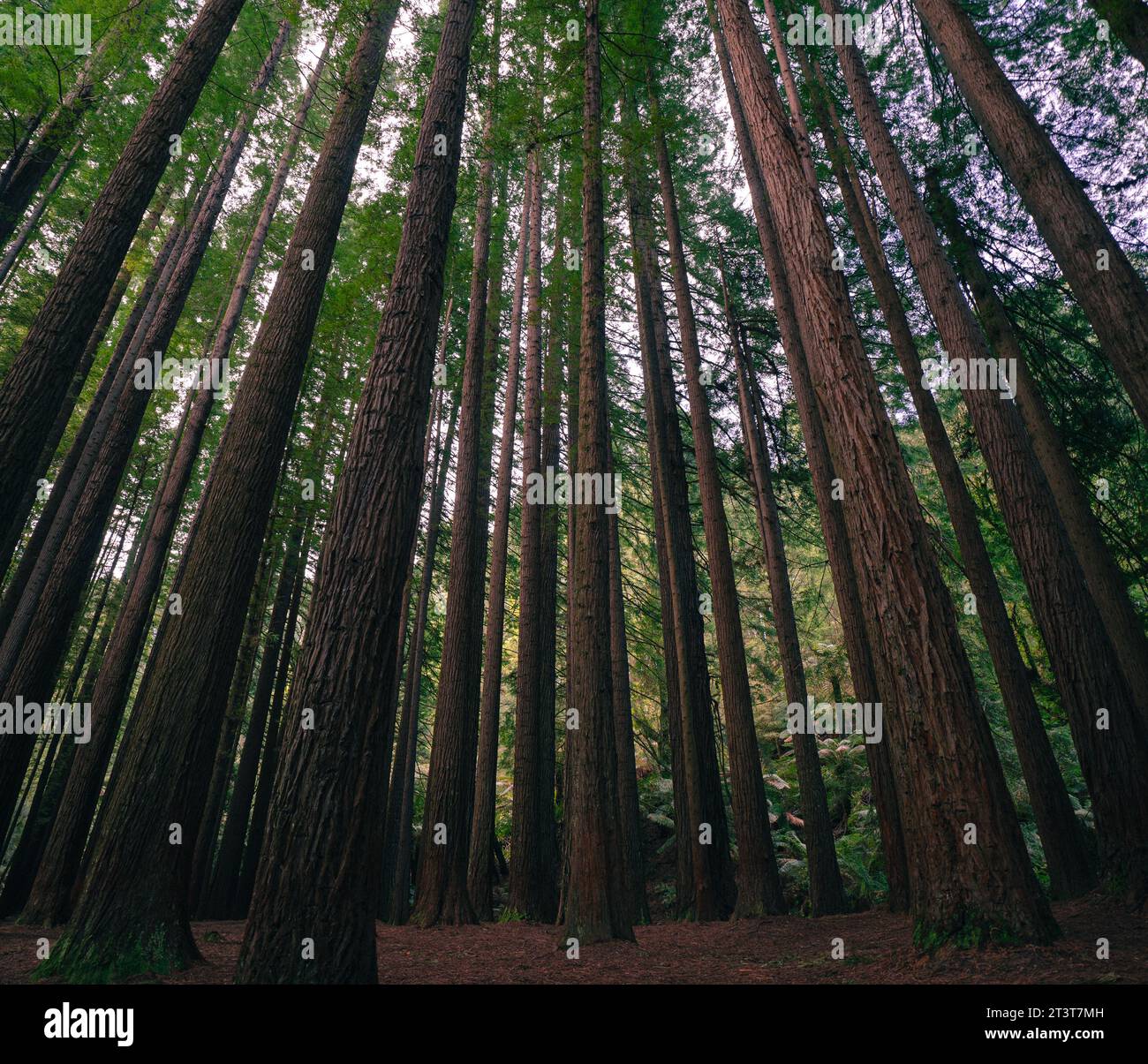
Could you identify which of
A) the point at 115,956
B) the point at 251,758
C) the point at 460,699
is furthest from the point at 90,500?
the point at 251,758

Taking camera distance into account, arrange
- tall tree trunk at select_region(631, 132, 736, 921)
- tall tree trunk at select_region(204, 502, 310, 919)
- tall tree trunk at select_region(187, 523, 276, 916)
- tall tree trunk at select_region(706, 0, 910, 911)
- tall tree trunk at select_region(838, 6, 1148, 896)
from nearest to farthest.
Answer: tall tree trunk at select_region(838, 6, 1148, 896)
tall tree trunk at select_region(706, 0, 910, 911)
tall tree trunk at select_region(631, 132, 736, 921)
tall tree trunk at select_region(187, 523, 276, 916)
tall tree trunk at select_region(204, 502, 310, 919)

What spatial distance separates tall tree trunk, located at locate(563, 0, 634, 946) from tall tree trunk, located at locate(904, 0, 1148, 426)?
12.8 ft

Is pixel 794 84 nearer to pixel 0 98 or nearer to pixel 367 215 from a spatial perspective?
pixel 367 215

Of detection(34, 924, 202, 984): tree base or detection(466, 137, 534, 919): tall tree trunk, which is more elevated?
detection(466, 137, 534, 919): tall tree trunk

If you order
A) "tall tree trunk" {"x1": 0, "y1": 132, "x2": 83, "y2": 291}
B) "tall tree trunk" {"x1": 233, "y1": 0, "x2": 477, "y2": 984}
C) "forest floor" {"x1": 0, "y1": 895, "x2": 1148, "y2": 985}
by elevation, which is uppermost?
"tall tree trunk" {"x1": 0, "y1": 132, "x2": 83, "y2": 291}

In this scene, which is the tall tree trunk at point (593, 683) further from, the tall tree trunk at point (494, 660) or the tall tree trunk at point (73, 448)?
the tall tree trunk at point (73, 448)

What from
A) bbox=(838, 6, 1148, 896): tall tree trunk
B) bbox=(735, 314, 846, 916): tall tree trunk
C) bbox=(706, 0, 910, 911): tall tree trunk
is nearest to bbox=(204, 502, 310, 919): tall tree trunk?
bbox=(735, 314, 846, 916): tall tree trunk

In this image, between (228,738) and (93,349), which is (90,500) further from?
(228,738)

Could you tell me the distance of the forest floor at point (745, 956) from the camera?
10.1 ft

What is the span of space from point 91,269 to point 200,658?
3399 millimetres

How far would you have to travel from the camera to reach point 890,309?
26.0 feet

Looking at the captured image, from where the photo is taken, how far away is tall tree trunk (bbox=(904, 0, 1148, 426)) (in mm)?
4453

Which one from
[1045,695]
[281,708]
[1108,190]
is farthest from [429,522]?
[1045,695]

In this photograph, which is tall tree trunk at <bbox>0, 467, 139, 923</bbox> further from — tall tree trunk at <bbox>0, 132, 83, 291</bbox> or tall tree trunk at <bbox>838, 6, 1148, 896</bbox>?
tall tree trunk at <bbox>838, 6, 1148, 896</bbox>
